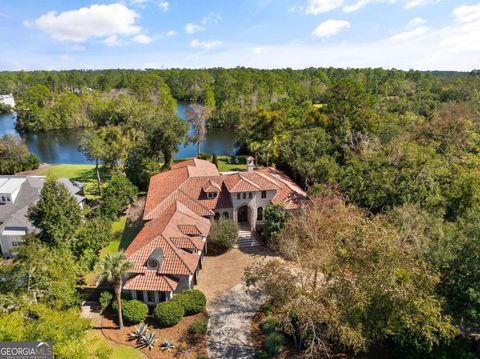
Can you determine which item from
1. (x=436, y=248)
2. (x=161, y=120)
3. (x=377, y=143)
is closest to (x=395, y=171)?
(x=377, y=143)

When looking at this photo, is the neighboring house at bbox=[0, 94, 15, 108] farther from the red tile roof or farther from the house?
the house

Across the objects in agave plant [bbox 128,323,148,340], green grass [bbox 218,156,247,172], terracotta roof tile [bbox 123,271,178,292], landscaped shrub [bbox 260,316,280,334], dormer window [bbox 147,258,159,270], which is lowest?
agave plant [bbox 128,323,148,340]

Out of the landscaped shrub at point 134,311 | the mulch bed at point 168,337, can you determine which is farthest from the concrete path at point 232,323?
the landscaped shrub at point 134,311

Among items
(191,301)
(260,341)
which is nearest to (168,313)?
(191,301)

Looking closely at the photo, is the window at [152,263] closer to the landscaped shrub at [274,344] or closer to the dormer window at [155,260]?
the dormer window at [155,260]

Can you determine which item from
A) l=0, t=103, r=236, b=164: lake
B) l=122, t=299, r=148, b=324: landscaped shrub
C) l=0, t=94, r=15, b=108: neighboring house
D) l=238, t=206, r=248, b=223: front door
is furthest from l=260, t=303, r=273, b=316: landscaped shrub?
l=0, t=94, r=15, b=108: neighboring house

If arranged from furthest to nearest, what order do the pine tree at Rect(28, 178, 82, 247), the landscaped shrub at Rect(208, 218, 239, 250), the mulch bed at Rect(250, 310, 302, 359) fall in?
the landscaped shrub at Rect(208, 218, 239, 250)
the pine tree at Rect(28, 178, 82, 247)
the mulch bed at Rect(250, 310, 302, 359)

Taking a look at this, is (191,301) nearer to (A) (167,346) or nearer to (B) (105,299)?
(A) (167,346)
